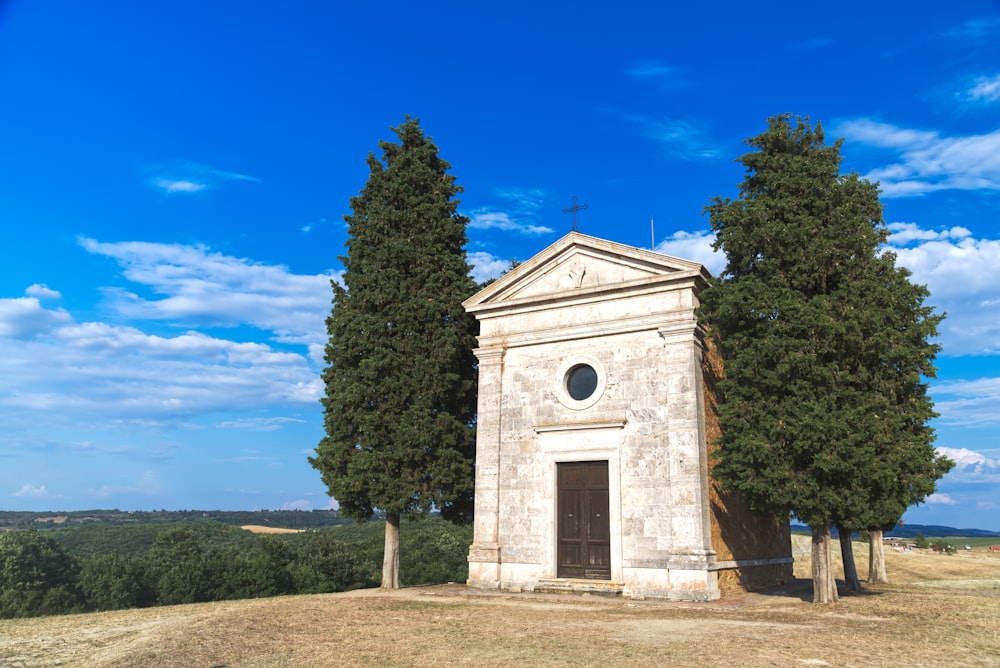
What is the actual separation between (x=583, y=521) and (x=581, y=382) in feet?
11.1

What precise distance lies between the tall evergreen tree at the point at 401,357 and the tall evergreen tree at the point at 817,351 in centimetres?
713

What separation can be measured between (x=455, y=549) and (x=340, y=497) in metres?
30.2

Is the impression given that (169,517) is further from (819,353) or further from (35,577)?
(819,353)

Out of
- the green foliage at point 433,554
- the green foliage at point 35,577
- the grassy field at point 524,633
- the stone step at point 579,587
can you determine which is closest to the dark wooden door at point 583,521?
the stone step at point 579,587

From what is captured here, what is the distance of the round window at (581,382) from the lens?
17.0 metres

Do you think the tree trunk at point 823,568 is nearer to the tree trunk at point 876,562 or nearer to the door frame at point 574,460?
the door frame at point 574,460

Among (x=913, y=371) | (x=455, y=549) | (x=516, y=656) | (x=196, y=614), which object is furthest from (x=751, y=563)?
(x=455, y=549)

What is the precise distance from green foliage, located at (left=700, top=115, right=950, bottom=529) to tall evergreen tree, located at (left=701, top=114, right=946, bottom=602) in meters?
0.03

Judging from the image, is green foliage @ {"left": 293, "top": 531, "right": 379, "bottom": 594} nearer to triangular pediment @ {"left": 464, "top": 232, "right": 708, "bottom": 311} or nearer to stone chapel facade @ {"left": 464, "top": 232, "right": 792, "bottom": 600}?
stone chapel facade @ {"left": 464, "top": 232, "right": 792, "bottom": 600}

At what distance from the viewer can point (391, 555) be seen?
17828mm

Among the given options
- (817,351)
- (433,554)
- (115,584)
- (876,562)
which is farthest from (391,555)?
(433,554)

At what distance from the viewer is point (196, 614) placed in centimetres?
1266

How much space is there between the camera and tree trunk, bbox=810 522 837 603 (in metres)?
13.3

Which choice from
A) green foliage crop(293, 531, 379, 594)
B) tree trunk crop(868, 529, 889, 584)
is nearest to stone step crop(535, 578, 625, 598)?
tree trunk crop(868, 529, 889, 584)
